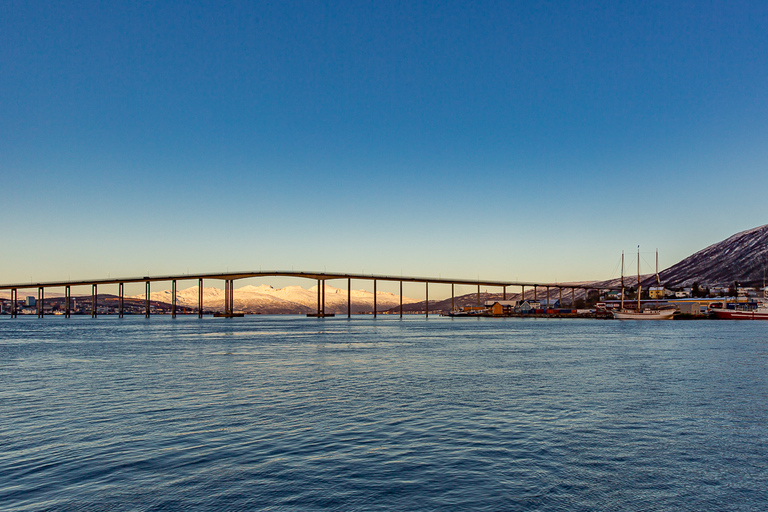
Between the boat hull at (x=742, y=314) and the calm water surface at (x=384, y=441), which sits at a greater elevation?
the calm water surface at (x=384, y=441)

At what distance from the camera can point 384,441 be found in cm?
1447

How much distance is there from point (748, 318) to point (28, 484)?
6597 inches

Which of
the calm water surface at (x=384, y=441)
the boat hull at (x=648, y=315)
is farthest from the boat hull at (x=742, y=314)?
the calm water surface at (x=384, y=441)

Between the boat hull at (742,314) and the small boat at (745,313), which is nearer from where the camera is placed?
the boat hull at (742,314)

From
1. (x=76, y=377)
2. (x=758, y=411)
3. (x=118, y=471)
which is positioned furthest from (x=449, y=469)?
(x=76, y=377)

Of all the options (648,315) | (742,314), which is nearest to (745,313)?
(742,314)

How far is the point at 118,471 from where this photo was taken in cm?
1198

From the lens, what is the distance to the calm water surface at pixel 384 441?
34.3 ft

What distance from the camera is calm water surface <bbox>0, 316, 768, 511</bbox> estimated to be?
10.4 m

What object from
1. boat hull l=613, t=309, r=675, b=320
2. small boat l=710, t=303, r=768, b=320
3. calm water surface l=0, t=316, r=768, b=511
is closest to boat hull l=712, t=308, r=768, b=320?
small boat l=710, t=303, r=768, b=320

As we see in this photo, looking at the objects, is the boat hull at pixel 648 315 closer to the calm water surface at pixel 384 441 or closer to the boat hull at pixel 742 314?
the boat hull at pixel 742 314

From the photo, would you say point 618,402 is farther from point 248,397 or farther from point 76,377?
point 76,377

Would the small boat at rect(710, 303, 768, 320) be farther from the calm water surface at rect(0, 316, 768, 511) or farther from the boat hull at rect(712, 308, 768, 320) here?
A: the calm water surface at rect(0, 316, 768, 511)

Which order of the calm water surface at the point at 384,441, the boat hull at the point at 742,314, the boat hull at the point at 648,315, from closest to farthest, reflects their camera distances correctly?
the calm water surface at the point at 384,441
the boat hull at the point at 742,314
the boat hull at the point at 648,315
